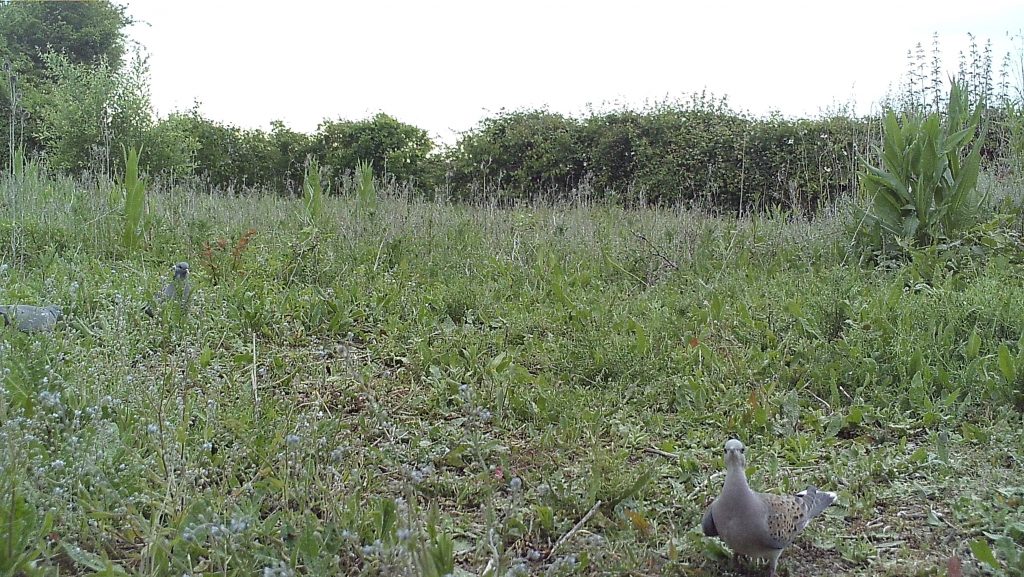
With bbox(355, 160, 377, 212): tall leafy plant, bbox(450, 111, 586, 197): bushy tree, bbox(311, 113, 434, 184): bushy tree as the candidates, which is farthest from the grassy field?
bbox(311, 113, 434, 184): bushy tree

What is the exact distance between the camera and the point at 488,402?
10.6 feet

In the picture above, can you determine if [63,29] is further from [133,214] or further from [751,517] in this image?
[751,517]

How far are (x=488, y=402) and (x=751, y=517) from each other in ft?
4.82

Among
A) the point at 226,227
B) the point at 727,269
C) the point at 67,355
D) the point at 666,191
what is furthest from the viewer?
the point at 666,191

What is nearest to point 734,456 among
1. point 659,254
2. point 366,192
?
point 659,254

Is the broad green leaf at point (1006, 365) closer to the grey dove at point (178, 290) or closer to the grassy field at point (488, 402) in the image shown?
the grassy field at point (488, 402)

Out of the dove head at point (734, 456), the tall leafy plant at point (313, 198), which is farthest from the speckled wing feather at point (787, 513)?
the tall leafy plant at point (313, 198)

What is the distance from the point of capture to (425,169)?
11.7 metres

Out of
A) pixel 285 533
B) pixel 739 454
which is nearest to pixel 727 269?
pixel 739 454

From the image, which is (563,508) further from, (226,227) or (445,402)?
(226,227)

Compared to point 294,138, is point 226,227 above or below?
below

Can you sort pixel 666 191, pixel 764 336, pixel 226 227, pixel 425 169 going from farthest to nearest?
1. pixel 425 169
2. pixel 666 191
3. pixel 226 227
4. pixel 764 336

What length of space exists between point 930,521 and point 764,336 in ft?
5.65

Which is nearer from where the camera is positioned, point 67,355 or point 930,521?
point 930,521
